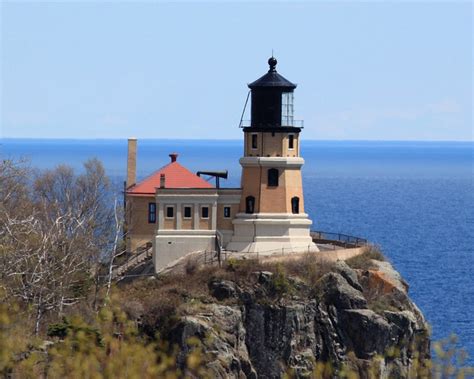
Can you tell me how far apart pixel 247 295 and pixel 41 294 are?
8959 millimetres

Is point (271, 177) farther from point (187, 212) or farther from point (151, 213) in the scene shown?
point (151, 213)

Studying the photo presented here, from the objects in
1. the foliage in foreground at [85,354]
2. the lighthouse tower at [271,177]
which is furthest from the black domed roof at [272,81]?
the foliage in foreground at [85,354]

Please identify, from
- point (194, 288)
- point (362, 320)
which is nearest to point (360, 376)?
point (362, 320)

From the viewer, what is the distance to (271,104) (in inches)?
2363

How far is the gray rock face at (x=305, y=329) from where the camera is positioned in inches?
2093

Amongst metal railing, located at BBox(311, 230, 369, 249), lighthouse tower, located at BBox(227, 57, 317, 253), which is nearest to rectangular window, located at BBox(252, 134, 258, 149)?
lighthouse tower, located at BBox(227, 57, 317, 253)

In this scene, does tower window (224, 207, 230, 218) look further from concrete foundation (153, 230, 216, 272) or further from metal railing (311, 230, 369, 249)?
metal railing (311, 230, 369, 249)

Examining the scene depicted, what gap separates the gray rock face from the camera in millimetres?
53156

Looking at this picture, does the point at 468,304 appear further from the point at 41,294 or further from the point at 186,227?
the point at 41,294

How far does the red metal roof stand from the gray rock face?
22.4 feet

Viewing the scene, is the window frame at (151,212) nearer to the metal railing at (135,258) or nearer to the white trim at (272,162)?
the metal railing at (135,258)

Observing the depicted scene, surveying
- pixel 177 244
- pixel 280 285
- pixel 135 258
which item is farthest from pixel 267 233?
pixel 135 258

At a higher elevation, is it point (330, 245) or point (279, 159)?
point (279, 159)

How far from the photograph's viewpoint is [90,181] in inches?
2904
